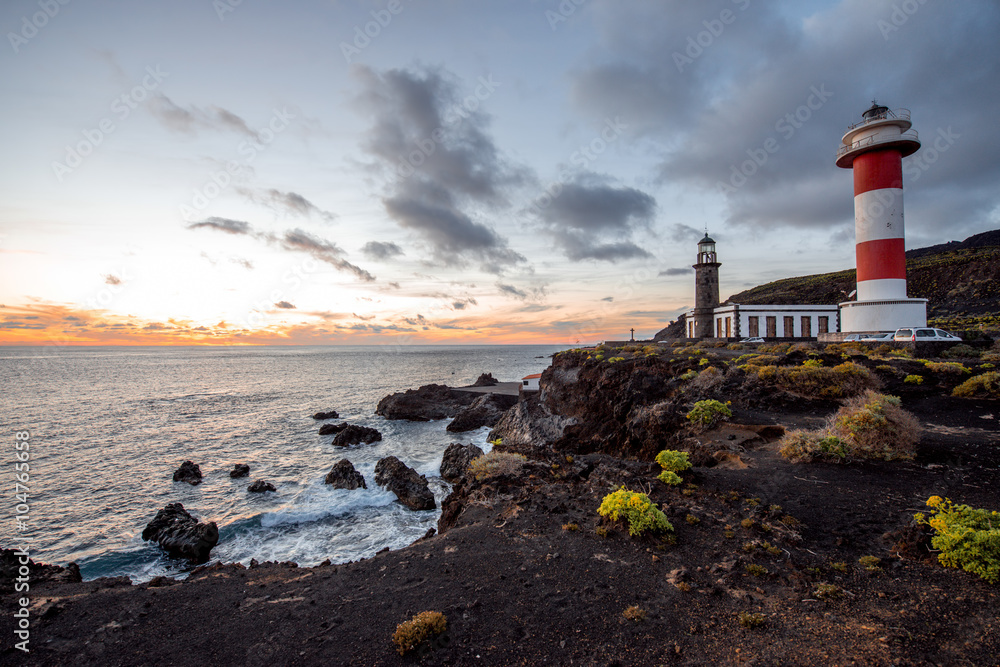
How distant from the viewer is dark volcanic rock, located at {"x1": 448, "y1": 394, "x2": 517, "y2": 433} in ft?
109

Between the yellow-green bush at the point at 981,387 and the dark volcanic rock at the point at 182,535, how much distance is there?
2611 cm

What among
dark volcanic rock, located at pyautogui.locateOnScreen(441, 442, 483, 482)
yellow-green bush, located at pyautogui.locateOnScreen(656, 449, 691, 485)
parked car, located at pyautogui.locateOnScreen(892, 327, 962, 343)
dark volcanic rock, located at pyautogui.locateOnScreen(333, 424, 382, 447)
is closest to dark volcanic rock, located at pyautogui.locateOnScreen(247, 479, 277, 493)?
dark volcanic rock, located at pyautogui.locateOnScreen(441, 442, 483, 482)

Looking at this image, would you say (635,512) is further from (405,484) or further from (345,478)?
(345,478)

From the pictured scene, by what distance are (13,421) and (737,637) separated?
5187 cm

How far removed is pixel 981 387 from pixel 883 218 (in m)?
15.6

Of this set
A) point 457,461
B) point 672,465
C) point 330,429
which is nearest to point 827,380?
point 672,465

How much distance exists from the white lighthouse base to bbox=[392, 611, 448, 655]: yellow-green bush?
104 feet

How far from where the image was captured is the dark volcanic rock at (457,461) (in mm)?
20297

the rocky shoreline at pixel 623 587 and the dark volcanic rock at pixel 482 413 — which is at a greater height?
the rocky shoreline at pixel 623 587

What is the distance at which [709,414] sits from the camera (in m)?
14.4

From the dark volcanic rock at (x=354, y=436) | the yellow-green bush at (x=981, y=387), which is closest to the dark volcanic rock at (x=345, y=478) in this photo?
the dark volcanic rock at (x=354, y=436)

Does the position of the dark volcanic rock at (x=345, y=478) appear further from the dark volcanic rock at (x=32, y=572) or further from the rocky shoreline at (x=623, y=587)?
the dark volcanic rock at (x=32, y=572)

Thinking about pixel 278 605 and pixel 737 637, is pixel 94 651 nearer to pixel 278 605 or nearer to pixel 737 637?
pixel 278 605

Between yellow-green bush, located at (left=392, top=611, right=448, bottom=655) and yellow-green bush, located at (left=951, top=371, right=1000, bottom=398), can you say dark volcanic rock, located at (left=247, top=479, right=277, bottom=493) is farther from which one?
yellow-green bush, located at (left=951, top=371, right=1000, bottom=398)
